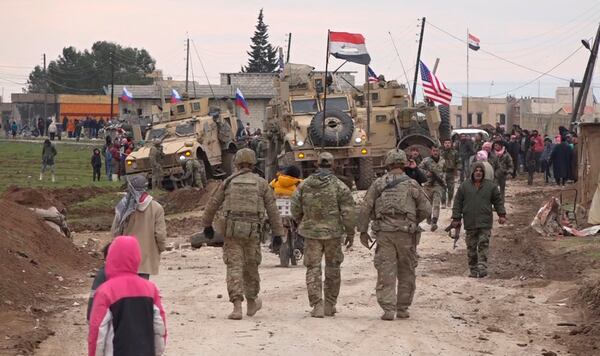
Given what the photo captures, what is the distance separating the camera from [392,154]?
1334cm

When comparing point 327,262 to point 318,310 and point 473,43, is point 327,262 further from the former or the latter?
point 473,43

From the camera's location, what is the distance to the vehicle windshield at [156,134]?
3850 centimetres

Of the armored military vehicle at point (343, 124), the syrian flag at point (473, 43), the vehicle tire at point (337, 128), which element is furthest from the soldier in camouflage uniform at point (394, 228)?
the syrian flag at point (473, 43)

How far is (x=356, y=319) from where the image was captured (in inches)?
519

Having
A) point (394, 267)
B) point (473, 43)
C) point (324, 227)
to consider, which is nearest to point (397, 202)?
point (394, 267)

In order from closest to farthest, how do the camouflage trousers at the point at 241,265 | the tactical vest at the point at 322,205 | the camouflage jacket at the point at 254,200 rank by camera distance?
1. the camouflage trousers at the point at 241,265
2. the camouflage jacket at the point at 254,200
3. the tactical vest at the point at 322,205

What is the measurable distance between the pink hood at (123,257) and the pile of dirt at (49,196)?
1541 cm

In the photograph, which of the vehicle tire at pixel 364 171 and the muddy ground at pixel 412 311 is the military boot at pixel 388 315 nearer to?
the muddy ground at pixel 412 311

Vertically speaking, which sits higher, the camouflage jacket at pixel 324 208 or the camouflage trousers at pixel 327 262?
the camouflage jacket at pixel 324 208

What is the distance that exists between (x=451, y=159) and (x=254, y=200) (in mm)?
13565

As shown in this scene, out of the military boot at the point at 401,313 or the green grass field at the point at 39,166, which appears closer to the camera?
the military boot at the point at 401,313

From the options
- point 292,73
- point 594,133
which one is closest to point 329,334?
point 594,133

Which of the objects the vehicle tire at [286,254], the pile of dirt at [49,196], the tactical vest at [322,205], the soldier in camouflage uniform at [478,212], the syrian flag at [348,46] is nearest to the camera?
the tactical vest at [322,205]

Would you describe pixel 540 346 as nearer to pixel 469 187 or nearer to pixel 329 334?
pixel 329 334
